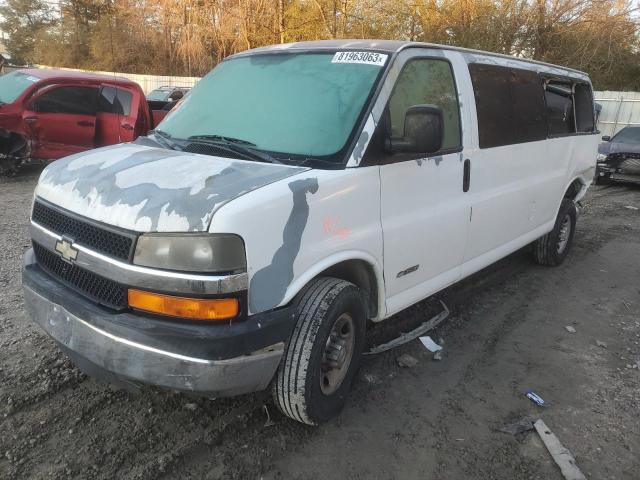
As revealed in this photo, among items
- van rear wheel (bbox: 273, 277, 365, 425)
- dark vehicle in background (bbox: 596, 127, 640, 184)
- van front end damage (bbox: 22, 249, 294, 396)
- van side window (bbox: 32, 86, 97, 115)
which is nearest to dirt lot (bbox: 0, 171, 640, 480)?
van rear wheel (bbox: 273, 277, 365, 425)

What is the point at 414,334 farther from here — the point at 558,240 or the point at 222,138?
the point at 558,240

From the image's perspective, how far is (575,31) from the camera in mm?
21828

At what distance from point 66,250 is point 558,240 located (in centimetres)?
527

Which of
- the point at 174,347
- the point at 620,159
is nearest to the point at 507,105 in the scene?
the point at 174,347

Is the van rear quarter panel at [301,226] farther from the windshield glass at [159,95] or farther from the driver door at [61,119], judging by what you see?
the windshield glass at [159,95]

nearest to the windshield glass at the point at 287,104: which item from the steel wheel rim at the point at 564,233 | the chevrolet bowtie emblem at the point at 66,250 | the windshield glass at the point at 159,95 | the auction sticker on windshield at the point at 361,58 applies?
the auction sticker on windshield at the point at 361,58

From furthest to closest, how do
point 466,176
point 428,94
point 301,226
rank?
1. point 466,176
2. point 428,94
3. point 301,226

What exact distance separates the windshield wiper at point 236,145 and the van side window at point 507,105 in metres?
1.80

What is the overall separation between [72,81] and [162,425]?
27.6 ft

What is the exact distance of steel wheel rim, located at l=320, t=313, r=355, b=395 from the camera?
2.92 m

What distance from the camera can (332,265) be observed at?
2.78m

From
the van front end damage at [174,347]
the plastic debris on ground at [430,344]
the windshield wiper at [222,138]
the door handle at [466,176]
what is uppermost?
the windshield wiper at [222,138]

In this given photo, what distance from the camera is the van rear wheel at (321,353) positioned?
2627 millimetres

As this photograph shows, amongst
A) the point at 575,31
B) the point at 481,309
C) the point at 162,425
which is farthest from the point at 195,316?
the point at 575,31
